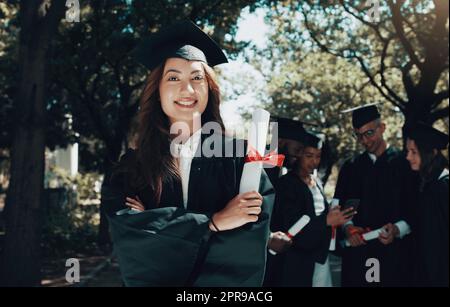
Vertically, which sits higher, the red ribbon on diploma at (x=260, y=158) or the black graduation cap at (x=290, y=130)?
the black graduation cap at (x=290, y=130)

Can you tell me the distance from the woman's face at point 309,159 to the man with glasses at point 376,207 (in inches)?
22.2

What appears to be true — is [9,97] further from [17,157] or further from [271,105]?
[271,105]

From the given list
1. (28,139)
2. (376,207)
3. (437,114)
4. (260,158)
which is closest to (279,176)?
(376,207)

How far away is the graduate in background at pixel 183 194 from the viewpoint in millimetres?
2467

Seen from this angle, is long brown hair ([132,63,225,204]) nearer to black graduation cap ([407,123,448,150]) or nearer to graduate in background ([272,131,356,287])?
graduate in background ([272,131,356,287])

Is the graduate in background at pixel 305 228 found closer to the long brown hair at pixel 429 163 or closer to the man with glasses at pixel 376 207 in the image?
the man with glasses at pixel 376 207

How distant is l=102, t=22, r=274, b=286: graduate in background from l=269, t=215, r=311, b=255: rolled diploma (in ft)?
8.01

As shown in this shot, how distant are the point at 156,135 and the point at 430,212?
11.5ft

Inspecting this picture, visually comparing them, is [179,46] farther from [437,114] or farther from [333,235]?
[437,114]

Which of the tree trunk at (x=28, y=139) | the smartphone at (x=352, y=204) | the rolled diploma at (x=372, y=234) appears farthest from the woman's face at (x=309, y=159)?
the tree trunk at (x=28, y=139)

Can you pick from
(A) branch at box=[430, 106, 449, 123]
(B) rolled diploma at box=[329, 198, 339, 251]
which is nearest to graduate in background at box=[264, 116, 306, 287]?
(B) rolled diploma at box=[329, 198, 339, 251]

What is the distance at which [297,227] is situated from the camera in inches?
201

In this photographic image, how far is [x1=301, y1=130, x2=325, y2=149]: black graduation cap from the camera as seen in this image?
5.42 metres
